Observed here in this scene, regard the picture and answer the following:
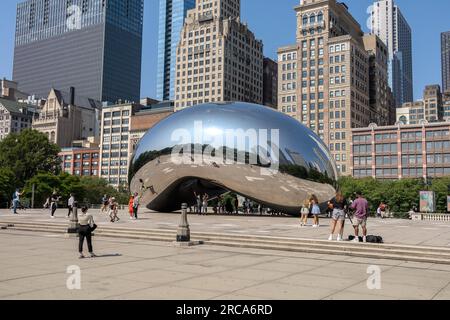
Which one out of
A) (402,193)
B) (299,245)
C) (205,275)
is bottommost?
(205,275)

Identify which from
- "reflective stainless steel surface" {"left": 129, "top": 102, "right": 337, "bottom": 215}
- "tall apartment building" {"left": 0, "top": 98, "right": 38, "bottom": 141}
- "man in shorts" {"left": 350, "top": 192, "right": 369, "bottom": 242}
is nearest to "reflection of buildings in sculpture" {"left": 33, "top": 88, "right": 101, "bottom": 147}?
"tall apartment building" {"left": 0, "top": 98, "right": 38, "bottom": 141}

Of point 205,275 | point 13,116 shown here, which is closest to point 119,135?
point 13,116

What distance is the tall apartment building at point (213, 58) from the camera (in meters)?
144

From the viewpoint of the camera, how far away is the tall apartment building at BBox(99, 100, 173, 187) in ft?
487

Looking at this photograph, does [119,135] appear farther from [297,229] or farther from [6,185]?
[297,229]

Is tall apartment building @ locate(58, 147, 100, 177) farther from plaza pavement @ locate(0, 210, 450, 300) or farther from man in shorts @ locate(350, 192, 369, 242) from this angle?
man in shorts @ locate(350, 192, 369, 242)

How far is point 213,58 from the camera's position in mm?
144875

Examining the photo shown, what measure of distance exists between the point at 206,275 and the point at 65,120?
6440 inches

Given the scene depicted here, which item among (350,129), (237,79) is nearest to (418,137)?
(350,129)

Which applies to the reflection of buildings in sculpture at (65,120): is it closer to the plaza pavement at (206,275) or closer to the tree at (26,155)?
the tree at (26,155)

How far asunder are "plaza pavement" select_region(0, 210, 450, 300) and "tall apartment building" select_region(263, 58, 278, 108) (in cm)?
16486

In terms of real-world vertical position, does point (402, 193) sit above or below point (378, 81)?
below
